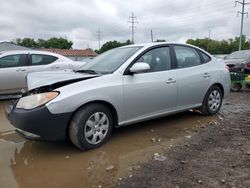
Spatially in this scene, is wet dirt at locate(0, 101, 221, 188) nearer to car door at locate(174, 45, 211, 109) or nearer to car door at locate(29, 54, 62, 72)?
car door at locate(174, 45, 211, 109)

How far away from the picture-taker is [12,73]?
8.34m

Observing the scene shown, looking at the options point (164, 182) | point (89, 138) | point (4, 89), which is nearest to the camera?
point (164, 182)

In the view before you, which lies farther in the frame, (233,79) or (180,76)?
(233,79)

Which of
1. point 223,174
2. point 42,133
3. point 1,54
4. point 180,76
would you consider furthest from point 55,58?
point 223,174

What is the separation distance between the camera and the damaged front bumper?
4.05m

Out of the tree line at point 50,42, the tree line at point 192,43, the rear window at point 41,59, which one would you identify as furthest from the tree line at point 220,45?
the rear window at point 41,59

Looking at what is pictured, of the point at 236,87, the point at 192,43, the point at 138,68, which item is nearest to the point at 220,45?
the point at 192,43

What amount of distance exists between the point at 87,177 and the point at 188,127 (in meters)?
2.69

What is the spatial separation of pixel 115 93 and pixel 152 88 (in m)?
0.77

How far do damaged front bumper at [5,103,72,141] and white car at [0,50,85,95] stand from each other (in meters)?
4.33

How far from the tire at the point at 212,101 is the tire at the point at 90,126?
8.22 feet

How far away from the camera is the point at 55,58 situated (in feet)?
30.7

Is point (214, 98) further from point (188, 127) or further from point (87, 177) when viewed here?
point (87, 177)

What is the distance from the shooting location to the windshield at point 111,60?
5077mm
